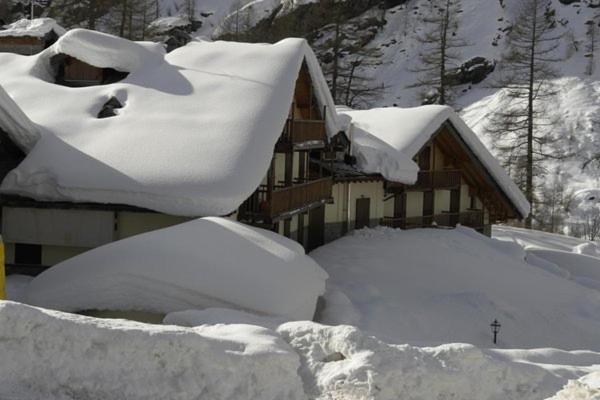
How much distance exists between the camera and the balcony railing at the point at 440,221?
87.4ft

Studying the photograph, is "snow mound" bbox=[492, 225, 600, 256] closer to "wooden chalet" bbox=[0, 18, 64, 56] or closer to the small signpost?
the small signpost

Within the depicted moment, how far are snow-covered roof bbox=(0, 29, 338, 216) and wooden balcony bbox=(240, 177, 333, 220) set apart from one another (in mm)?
1519

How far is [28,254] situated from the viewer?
16.6m

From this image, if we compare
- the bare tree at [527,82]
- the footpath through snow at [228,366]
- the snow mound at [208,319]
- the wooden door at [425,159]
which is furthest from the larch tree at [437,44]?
the footpath through snow at [228,366]

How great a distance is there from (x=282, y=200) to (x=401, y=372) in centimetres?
1143

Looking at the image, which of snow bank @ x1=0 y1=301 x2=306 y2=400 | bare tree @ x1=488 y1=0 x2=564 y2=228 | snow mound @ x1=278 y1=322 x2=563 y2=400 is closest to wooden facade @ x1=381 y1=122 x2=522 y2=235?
bare tree @ x1=488 y1=0 x2=564 y2=228

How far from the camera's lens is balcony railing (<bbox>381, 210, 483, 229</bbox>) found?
26.6m

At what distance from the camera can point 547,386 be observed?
7.50m

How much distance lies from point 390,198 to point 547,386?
19489mm

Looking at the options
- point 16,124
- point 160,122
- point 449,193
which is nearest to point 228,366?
point 16,124

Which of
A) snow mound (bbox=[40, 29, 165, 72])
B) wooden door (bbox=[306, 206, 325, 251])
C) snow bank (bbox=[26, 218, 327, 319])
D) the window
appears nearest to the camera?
snow bank (bbox=[26, 218, 327, 319])

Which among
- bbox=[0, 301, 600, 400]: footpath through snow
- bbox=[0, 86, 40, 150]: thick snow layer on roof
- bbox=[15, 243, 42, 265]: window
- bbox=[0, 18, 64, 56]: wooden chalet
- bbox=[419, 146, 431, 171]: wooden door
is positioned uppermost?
bbox=[0, 18, 64, 56]: wooden chalet

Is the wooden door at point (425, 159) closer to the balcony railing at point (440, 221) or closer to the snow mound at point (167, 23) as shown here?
the balcony railing at point (440, 221)

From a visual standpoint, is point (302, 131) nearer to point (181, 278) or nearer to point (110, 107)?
point (110, 107)
